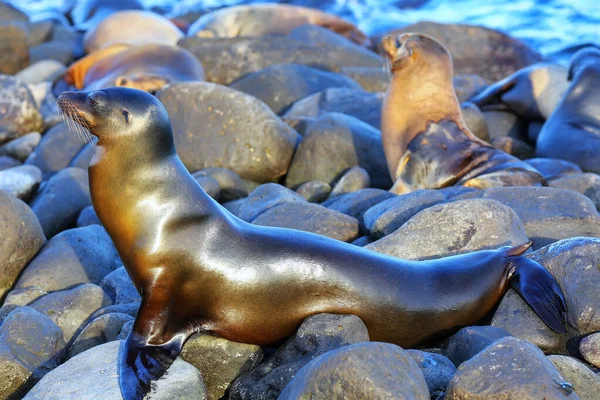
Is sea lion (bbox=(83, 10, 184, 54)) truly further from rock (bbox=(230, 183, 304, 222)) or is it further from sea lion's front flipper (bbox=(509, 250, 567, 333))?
sea lion's front flipper (bbox=(509, 250, 567, 333))

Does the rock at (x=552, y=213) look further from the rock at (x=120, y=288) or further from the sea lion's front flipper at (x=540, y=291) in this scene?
the rock at (x=120, y=288)

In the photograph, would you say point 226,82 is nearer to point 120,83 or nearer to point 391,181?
point 120,83

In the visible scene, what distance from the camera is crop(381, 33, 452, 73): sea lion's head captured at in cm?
852

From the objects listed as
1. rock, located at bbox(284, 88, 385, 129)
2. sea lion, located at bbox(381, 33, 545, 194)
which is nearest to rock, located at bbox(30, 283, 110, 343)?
sea lion, located at bbox(381, 33, 545, 194)

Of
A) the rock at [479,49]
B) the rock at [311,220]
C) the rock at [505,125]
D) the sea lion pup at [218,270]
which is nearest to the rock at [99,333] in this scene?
the sea lion pup at [218,270]

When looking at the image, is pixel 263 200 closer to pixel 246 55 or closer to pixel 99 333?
pixel 99 333

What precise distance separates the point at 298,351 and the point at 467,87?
8836 mm

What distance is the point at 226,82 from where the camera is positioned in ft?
42.7

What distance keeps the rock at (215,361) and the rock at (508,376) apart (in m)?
1.20

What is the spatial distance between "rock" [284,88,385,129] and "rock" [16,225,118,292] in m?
4.16

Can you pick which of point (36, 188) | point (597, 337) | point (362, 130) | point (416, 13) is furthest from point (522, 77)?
point (416, 13)

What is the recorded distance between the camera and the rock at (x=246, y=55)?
13141 mm

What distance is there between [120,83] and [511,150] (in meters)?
4.80

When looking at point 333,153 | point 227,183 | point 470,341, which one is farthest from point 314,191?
point 470,341
